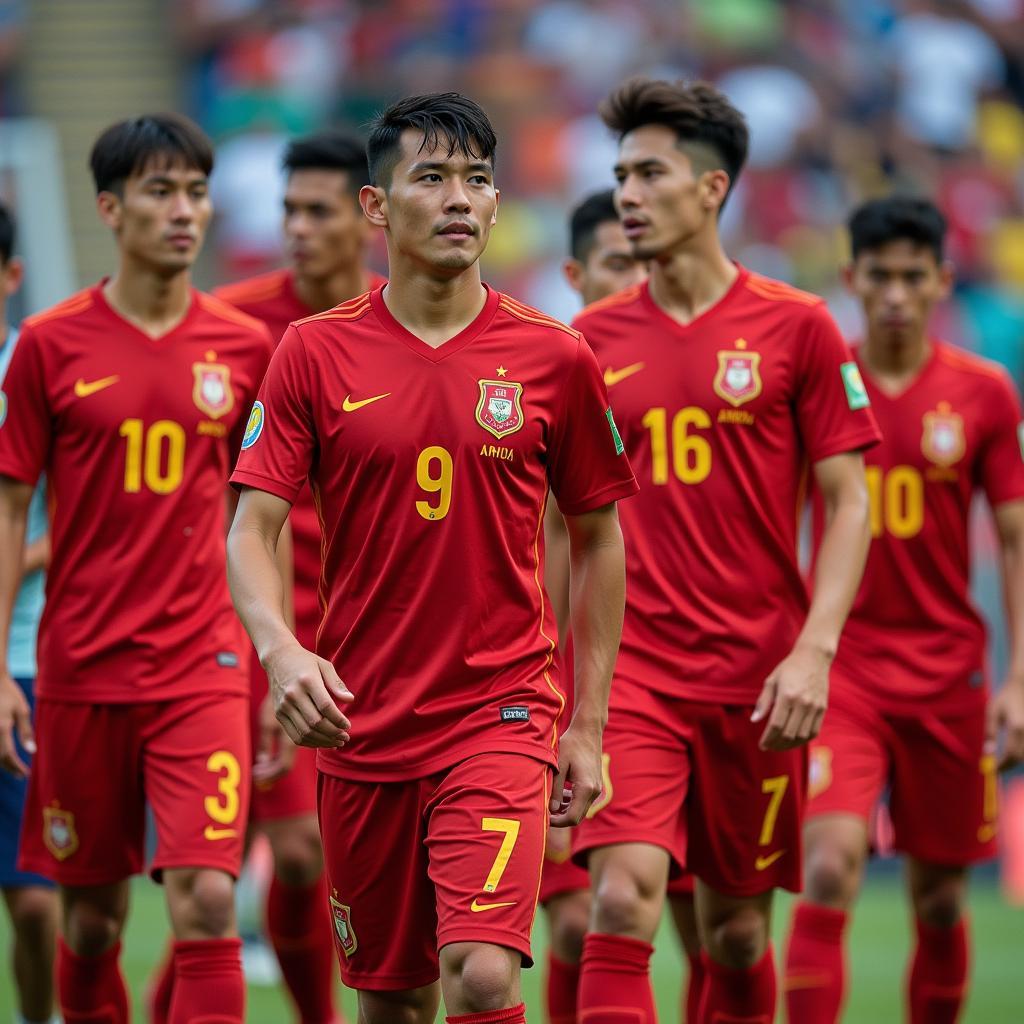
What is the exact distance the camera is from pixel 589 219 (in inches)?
298

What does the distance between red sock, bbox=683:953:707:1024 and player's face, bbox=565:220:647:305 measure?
2398 millimetres

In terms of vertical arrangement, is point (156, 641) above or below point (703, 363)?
below

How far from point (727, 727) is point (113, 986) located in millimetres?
2033

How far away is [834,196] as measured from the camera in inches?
636

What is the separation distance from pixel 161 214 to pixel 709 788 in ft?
8.08

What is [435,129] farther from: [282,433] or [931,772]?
[931,772]

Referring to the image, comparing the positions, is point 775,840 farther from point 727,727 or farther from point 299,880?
point 299,880

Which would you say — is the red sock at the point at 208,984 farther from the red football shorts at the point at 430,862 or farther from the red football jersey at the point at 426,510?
the red football jersey at the point at 426,510

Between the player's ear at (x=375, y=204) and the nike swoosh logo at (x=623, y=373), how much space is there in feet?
4.22

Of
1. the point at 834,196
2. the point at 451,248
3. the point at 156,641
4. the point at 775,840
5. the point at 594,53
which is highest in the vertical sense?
the point at 594,53

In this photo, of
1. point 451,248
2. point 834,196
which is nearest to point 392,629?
point 451,248

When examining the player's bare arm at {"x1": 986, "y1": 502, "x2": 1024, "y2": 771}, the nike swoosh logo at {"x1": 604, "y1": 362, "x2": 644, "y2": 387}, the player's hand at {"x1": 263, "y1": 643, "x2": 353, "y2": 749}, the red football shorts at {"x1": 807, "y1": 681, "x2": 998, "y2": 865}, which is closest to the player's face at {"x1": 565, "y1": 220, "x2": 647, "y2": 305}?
the nike swoosh logo at {"x1": 604, "y1": 362, "x2": 644, "y2": 387}

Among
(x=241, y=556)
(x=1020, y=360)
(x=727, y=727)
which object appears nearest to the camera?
(x=241, y=556)

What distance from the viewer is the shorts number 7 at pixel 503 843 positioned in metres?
4.47
